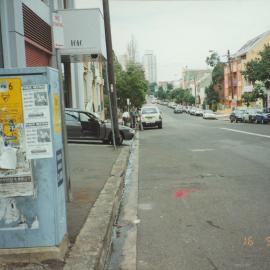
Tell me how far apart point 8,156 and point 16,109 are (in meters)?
0.45

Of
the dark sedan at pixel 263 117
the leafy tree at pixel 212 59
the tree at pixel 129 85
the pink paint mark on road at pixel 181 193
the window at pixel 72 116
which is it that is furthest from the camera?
the leafy tree at pixel 212 59

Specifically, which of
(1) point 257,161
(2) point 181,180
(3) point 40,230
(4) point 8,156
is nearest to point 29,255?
(3) point 40,230

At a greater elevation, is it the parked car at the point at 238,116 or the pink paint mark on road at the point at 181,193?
the pink paint mark on road at the point at 181,193

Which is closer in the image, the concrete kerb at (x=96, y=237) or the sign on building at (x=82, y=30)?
the concrete kerb at (x=96, y=237)

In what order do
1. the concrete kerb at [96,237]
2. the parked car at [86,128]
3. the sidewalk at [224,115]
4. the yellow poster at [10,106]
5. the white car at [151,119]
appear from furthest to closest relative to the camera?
the sidewalk at [224,115] < the white car at [151,119] < the parked car at [86,128] < the concrete kerb at [96,237] < the yellow poster at [10,106]

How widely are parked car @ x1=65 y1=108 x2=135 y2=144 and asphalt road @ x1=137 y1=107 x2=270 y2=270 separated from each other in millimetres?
6982

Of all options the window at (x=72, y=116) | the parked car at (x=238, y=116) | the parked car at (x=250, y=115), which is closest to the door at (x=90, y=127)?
the window at (x=72, y=116)

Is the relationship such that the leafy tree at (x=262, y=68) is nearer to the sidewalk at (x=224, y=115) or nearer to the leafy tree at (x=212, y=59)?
the sidewalk at (x=224, y=115)

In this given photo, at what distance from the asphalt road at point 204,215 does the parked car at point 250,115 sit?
33.4m

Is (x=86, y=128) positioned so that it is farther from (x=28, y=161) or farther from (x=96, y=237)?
(x=28, y=161)

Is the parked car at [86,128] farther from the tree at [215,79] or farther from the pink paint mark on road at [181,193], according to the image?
the tree at [215,79]

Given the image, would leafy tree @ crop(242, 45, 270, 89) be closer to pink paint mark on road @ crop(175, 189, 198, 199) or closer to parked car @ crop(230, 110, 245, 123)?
parked car @ crop(230, 110, 245, 123)

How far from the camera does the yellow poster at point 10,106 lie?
4.56 m

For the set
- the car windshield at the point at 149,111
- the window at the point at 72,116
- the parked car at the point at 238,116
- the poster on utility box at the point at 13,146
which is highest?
the poster on utility box at the point at 13,146
